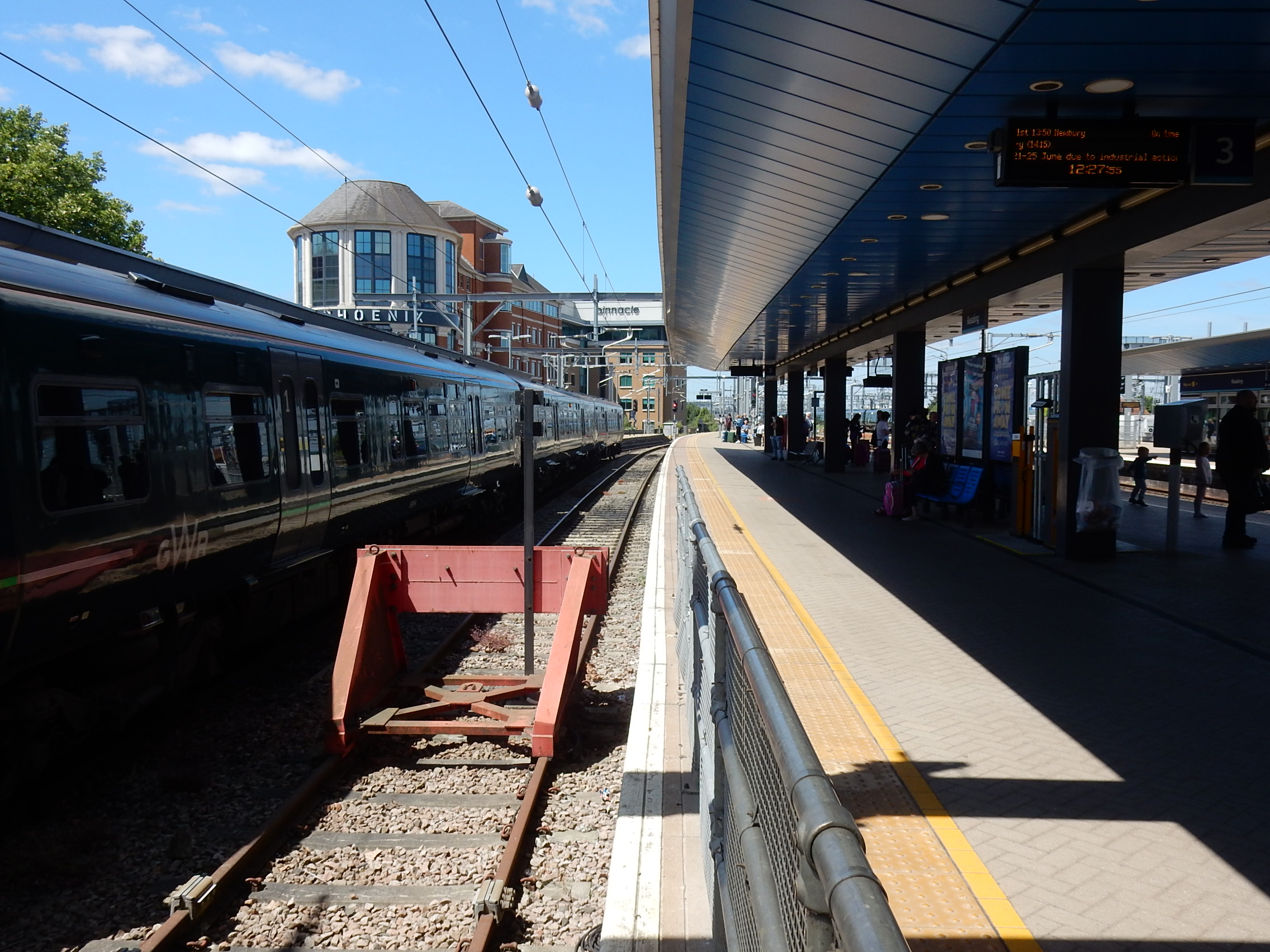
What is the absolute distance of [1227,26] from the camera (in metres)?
5.80

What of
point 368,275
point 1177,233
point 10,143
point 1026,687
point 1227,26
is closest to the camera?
point 1227,26

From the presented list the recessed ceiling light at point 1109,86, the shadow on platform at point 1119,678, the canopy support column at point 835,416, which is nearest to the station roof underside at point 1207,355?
the canopy support column at point 835,416

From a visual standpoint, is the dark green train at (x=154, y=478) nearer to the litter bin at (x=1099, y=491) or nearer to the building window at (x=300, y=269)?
the litter bin at (x=1099, y=491)

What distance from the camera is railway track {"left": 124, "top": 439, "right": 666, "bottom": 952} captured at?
4.30 meters

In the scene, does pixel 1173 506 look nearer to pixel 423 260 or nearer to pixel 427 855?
pixel 427 855

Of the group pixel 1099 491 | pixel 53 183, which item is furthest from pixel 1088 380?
pixel 53 183

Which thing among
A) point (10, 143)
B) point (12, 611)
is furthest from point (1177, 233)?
point (10, 143)

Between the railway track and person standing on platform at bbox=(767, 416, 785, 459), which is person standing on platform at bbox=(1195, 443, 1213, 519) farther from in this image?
person standing on platform at bbox=(767, 416, 785, 459)

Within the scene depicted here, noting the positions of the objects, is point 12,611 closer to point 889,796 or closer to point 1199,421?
point 889,796

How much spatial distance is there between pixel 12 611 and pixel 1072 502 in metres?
10.6

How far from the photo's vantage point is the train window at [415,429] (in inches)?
473

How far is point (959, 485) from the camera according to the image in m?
15.6

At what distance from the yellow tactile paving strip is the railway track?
4.18ft

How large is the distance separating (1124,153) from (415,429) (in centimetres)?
826
